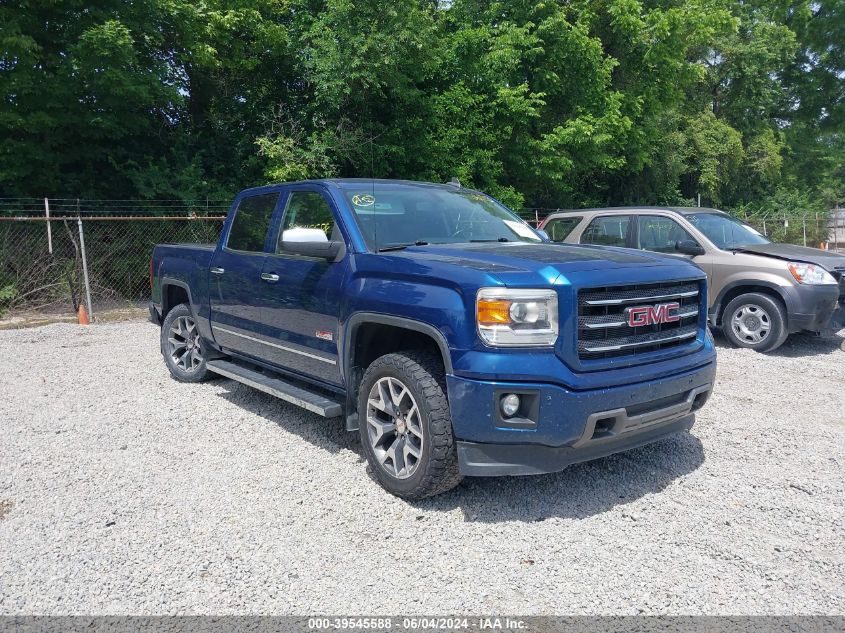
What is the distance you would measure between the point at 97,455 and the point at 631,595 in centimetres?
380

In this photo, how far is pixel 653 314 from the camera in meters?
3.70

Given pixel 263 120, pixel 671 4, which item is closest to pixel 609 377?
pixel 263 120

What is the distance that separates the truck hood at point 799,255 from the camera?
7785 millimetres

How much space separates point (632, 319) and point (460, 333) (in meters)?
1.02

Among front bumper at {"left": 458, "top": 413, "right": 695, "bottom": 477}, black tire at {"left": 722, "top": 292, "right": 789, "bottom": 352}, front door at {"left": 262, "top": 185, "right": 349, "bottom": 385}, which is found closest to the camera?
front bumper at {"left": 458, "top": 413, "right": 695, "bottom": 477}

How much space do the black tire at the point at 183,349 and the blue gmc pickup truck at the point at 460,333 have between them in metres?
1.50

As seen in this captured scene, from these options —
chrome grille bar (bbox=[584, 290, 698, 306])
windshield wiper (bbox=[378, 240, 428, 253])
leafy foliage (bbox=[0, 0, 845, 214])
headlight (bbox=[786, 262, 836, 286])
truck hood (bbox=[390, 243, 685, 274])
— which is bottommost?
headlight (bbox=[786, 262, 836, 286])

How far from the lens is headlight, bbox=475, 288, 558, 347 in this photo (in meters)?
3.30

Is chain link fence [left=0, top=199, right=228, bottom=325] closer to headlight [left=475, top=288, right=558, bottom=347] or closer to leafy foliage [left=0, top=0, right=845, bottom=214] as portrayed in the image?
leafy foliage [left=0, top=0, right=845, bottom=214]

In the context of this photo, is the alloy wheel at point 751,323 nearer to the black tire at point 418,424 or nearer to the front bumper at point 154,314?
the black tire at point 418,424

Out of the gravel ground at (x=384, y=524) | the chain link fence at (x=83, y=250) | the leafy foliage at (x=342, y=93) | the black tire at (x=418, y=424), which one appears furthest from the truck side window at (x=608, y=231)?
the leafy foliage at (x=342, y=93)

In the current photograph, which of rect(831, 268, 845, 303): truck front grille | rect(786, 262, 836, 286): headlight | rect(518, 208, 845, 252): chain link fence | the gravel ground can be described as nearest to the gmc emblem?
the gravel ground

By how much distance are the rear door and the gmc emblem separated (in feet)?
9.39

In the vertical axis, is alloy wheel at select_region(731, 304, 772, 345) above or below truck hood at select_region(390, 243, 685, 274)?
below
